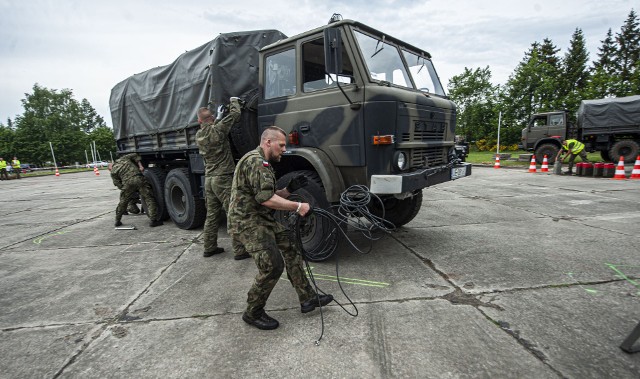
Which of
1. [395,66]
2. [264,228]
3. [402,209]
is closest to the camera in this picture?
[264,228]

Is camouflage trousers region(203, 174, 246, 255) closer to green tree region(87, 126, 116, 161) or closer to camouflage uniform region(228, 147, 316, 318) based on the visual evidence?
camouflage uniform region(228, 147, 316, 318)

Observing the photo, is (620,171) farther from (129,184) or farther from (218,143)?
(129,184)

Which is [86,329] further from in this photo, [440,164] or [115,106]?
[115,106]

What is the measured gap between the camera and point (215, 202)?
430 cm

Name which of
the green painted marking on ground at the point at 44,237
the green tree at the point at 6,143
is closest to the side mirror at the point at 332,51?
the green painted marking on ground at the point at 44,237

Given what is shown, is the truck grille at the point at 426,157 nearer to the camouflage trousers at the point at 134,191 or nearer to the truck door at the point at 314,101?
the truck door at the point at 314,101

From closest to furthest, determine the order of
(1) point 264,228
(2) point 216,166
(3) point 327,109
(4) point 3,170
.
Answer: (1) point 264,228 < (3) point 327,109 < (2) point 216,166 < (4) point 3,170

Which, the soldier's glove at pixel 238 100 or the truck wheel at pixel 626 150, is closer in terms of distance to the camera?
the soldier's glove at pixel 238 100

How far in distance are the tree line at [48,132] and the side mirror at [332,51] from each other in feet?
197

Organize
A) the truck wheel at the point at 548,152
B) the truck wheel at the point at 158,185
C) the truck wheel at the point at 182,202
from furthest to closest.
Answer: the truck wheel at the point at 548,152, the truck wheel at the point at 158,185, the truck wheel at the point at 182,202

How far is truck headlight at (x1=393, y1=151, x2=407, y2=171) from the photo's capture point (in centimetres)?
343

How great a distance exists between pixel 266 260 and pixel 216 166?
2164mm

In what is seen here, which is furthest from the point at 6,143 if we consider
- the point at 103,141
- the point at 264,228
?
the point at 264,228

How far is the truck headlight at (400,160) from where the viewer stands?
3434 millimetres
